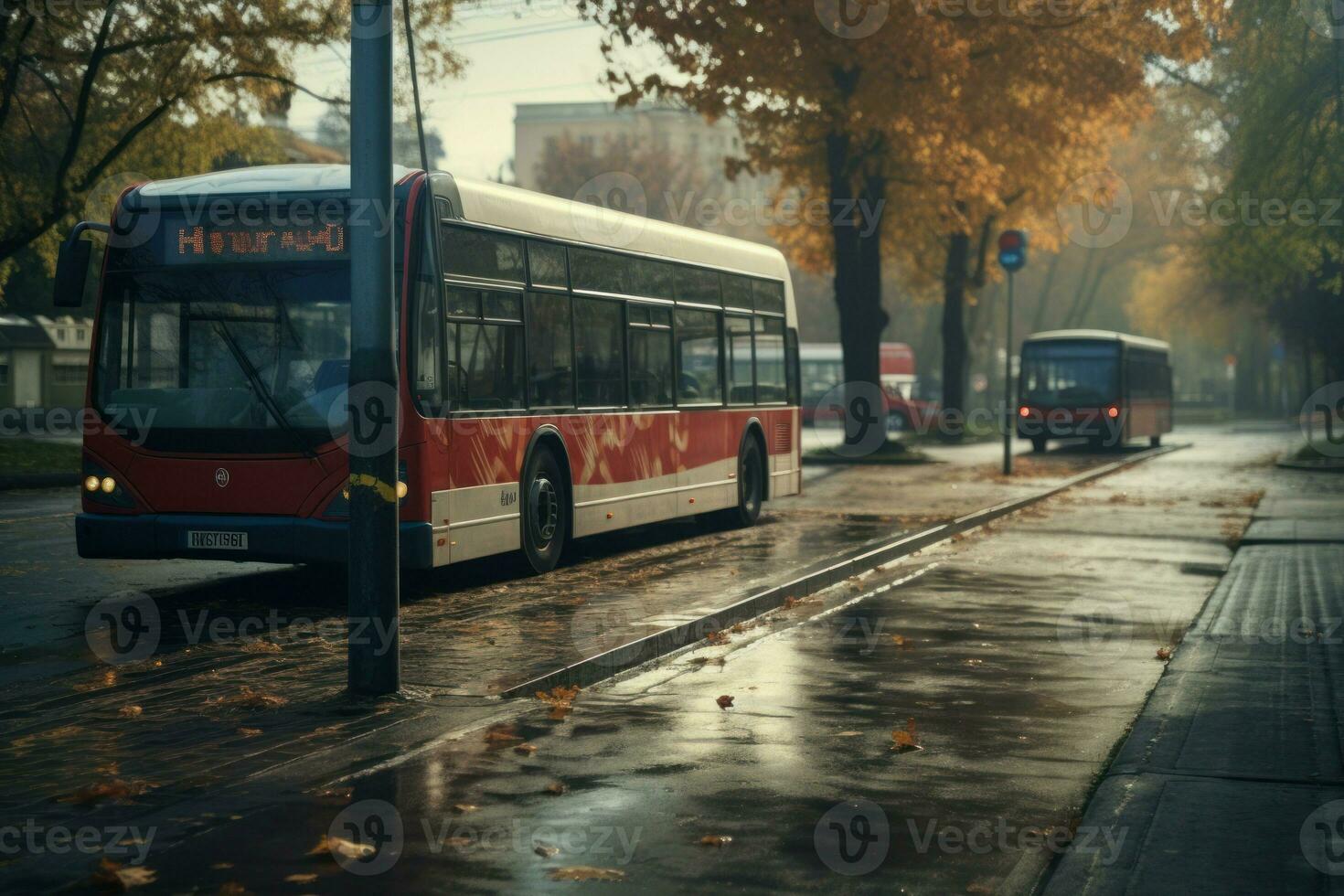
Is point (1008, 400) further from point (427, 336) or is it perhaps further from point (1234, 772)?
point (1234, 772)

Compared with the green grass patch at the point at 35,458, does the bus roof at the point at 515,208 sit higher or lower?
higher

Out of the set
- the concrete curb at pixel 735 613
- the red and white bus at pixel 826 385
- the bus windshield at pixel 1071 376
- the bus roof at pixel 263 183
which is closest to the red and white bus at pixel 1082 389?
the bus windshield at pixel 1071 376

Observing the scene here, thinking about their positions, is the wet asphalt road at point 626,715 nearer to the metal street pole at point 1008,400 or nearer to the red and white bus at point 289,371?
the red and white bus at point 289,371

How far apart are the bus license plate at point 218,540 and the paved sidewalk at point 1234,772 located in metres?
5.83

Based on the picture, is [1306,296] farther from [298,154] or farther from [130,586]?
[130,586]

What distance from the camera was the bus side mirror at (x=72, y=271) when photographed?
1164 centimetres

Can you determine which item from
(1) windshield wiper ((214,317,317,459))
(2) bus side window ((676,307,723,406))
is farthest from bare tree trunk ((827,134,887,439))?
(1) windshield wiper ((214,317,317,459))

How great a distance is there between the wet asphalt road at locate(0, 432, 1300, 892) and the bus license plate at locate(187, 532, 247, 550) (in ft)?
1.28

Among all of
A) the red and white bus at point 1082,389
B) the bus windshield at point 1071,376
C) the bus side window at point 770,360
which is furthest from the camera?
the bus windshield at point 1071,376

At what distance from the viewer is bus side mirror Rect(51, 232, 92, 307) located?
11641 mm

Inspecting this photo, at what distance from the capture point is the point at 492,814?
6031 millimetres

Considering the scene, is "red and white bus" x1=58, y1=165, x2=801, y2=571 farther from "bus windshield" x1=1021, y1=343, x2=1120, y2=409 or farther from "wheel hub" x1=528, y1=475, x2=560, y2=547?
"bus windshield" x1=1021, y1=343, x2=1120, y2=409

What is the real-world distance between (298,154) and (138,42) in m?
30.7

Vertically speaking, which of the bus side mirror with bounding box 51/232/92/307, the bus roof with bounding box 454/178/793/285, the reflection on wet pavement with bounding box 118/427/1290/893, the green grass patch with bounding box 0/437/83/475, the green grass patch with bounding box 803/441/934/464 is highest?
the bus roof with bounding box 454/178/793/285
